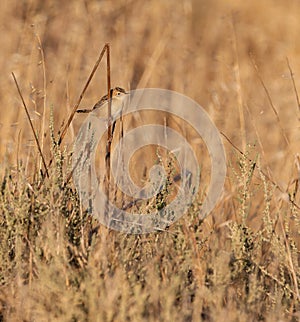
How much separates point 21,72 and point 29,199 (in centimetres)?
165

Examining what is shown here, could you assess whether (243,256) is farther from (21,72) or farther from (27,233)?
(21,72)

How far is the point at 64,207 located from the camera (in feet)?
7.63

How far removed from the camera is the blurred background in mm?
3764

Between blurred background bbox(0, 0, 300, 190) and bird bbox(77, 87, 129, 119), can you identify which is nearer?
bird bbox(77, 87, 129, 119)

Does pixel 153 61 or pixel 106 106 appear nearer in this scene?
pixel 106 106

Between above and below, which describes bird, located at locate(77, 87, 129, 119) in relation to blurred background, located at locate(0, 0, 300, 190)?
below

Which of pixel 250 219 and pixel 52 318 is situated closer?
pixel 52 318

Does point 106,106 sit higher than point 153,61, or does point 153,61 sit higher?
point 153,61

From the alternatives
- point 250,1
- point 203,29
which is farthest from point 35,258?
point 250,1

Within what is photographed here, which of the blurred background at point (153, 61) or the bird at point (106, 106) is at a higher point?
the blurred background at point (153, 61)

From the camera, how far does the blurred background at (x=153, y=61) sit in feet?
12.3

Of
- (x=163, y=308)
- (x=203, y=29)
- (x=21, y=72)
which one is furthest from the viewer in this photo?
(x=203, y=29)

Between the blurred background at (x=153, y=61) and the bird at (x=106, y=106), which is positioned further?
the blurred background at (x=153, y=61)

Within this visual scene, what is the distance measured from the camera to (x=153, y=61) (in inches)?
154
